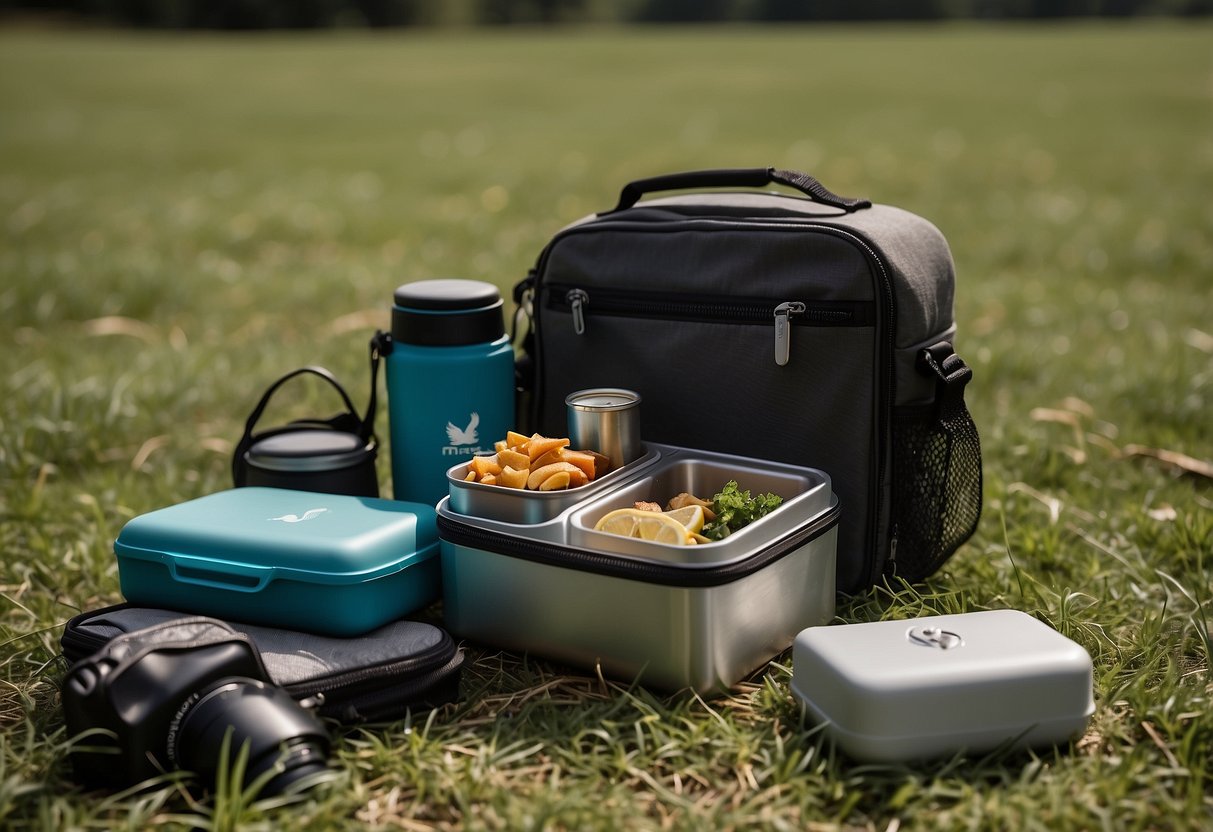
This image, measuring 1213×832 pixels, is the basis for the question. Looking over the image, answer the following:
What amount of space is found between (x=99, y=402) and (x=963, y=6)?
66844mm

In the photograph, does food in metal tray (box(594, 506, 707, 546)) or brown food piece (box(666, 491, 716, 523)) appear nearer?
food in metal tray (box(594, 506, 707, 546))

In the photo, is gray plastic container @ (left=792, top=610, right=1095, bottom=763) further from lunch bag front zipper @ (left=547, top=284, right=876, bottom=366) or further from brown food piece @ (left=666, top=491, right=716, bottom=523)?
lunch bag front zipper @ (left=547, top=284, right=876, bottom=366)

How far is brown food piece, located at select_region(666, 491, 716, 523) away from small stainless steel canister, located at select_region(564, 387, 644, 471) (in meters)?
0.18

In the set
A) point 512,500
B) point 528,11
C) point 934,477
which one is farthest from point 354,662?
point 528,11

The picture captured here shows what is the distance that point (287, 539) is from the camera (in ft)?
8.09

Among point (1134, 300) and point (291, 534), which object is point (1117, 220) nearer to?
point (1134, 300)

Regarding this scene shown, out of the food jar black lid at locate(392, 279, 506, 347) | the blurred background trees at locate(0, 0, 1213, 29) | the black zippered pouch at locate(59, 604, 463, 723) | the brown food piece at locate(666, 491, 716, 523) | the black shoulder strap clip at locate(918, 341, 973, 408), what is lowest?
the black zippered pouch at locate(59, 604, 463, 723)

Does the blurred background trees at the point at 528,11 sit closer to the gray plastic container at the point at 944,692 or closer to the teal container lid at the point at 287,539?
the teal container lid at the point at 287,539

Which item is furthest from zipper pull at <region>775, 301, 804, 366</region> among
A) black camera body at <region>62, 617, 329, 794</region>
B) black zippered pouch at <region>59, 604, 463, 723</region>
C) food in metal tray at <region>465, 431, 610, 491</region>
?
black camera body at <region>62, 617, 329, 794</region>

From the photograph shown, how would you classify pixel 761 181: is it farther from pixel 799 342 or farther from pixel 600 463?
pixel 600 463

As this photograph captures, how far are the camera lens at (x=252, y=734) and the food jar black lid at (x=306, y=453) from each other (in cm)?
97

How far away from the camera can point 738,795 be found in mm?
2025

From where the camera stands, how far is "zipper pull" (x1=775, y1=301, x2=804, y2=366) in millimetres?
2676

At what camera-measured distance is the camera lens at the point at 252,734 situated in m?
1.96
